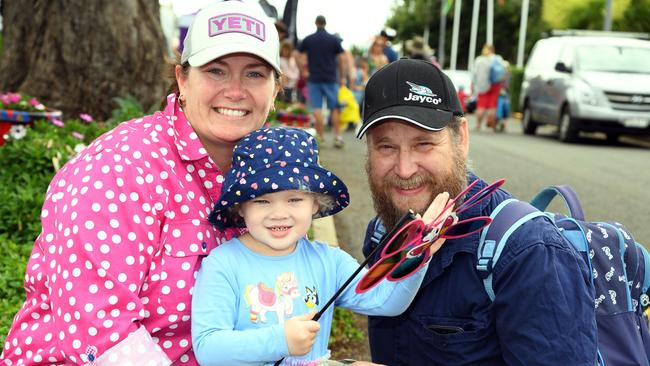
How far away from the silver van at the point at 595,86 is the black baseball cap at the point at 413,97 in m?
12.4

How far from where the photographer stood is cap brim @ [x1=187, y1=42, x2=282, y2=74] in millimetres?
2385

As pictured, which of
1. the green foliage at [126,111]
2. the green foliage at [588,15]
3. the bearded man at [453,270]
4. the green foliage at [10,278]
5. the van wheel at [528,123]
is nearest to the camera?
the bearded man at [453,270]

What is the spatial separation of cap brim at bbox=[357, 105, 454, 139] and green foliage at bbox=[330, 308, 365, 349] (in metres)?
2.02

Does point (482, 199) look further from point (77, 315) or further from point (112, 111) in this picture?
point (112, 111)

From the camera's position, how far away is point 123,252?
2.10m

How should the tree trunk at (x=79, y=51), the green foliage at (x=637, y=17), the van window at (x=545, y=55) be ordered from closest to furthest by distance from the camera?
the tree trunk at (x=79, y=51) → the van window at (x=545, y=55) → the green foliage at (x=637, y=17)

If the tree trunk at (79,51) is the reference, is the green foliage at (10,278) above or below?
below

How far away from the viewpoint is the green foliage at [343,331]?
14.2ft

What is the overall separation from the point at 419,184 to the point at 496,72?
1535 cm

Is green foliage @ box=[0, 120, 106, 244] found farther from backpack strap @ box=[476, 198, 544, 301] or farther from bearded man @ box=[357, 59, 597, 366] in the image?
backpack strap @ box=[476, 198, 544, 301]

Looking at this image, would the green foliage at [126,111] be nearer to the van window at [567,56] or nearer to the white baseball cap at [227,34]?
the white baseball cap at [227,34]

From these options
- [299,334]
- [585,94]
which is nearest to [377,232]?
[299,334]

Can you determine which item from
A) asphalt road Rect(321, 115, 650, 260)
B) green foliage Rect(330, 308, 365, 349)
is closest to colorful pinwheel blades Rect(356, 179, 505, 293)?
green foliage Rect(330, 308, 365, 349)

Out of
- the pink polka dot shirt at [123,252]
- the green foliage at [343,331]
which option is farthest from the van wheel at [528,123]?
the pink polka dot shirt at [123,252]
